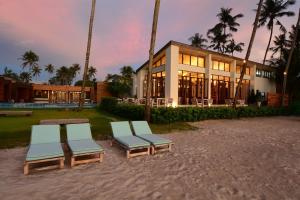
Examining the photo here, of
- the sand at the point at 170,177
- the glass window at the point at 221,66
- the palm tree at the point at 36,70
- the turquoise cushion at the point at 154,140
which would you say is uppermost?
the palm tree at the point at 36,70

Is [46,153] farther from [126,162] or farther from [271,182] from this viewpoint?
[271,182]

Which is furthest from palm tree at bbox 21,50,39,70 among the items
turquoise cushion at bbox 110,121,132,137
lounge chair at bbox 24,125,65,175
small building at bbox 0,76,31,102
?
lounge chair at bbox 24,125,65,175

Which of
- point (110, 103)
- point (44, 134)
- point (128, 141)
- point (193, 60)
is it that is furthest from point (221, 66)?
point (44, 134)

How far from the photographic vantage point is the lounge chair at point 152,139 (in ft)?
24.1

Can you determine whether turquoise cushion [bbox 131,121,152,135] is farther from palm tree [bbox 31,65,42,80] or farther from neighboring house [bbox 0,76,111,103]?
palm tree [bbox 31,65,42,80]

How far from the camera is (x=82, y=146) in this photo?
6234 mm

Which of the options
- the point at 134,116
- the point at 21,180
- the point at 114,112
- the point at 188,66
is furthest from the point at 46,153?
the point at 188,66

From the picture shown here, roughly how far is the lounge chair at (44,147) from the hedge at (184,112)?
295 inches

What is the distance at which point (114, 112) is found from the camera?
19.6 meters

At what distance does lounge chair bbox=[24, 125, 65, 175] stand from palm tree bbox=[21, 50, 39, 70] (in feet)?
221

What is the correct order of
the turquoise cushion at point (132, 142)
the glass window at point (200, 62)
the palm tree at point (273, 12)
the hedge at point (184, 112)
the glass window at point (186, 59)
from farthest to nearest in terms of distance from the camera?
the palm tree at point (273, 12) → the glass window at point (200, 62) → the glass window at point (186, 59) → the hedge at point (184, 112) → the turquoise cushion at point (132, 142)

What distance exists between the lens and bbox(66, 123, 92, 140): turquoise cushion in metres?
7.14

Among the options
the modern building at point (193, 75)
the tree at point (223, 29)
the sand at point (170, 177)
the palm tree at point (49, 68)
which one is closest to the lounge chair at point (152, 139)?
the sand at point (170, 177)

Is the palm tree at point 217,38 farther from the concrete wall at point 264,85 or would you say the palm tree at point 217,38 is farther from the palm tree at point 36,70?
the palm tree at point 36,70
